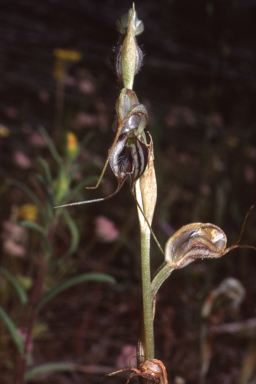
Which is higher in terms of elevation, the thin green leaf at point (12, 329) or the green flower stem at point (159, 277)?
the green flower stem at point (159, 277)

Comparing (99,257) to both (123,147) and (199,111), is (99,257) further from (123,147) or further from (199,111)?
(199,111)

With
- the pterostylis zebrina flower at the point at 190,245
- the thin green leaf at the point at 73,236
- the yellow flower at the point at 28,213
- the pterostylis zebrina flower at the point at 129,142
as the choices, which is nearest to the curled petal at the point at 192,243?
the pterostylis zebrina flower at the point at 190,245

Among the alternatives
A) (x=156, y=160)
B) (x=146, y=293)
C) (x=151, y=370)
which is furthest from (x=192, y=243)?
(x=156, y=160)

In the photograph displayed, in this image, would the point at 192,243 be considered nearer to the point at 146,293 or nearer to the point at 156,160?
the point at 146,293

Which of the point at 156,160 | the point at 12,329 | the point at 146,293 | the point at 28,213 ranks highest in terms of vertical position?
the point at 156,160

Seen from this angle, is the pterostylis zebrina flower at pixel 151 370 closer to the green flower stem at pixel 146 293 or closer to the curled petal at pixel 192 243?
the green flower stem at pixel 146 293
